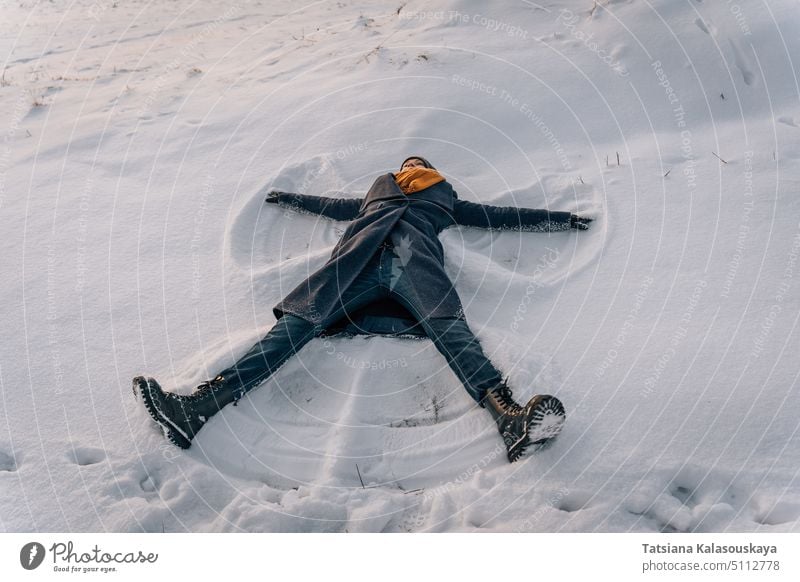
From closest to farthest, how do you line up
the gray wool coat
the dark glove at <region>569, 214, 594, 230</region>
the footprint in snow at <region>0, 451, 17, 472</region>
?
the footprint in snow at <region>0, 451, 17, 472</region>
the gray wool coat
the dark glove at <region>569, 214, 594, 230</region>

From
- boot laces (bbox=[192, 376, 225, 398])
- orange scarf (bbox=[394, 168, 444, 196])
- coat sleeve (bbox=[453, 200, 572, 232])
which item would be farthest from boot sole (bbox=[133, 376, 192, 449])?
coat sleeve (bbox=[453, 200, 572, 232])

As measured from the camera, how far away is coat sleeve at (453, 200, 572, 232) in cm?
545

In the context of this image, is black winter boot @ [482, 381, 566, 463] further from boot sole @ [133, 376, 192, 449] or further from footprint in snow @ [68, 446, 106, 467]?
footprint in snow @ [68, 446, 106, 467]

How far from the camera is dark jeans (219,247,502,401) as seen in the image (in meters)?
4.02

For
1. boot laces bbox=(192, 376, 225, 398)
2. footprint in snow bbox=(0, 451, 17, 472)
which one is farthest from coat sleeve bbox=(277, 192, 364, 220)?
footprint in snow bbox=(0, 451, 17, 472)

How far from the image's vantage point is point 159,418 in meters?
3.84

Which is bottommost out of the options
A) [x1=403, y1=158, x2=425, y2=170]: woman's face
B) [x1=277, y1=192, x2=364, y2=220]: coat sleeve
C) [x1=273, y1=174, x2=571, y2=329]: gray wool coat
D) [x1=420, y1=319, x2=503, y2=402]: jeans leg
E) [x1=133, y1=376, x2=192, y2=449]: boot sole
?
[x1=133, y1=376, x2=192, y2=449]: boot sole

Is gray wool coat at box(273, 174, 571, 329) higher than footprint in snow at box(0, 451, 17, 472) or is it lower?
higher

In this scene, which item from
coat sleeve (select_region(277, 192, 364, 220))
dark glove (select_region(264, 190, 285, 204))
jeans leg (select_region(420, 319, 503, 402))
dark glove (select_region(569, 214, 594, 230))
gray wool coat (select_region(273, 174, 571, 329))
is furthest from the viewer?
dark glove (select_region(264, 190, 285, 204))

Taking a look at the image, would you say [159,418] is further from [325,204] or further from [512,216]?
[512,216]

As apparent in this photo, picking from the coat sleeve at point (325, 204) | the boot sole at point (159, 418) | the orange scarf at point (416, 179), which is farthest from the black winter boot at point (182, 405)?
the orange scarf at point (416, 179)

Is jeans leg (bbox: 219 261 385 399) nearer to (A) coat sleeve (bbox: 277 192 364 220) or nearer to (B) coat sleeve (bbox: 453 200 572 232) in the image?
(A) coat sleeve (bbox: 277 192 364 220)

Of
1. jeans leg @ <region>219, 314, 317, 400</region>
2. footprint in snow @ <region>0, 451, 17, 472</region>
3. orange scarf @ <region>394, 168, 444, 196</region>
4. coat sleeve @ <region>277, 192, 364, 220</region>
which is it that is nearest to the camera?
footprint in snow @ <region>0, 451, 17, 472</region>

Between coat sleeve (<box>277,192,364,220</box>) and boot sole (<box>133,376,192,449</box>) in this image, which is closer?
boot sole (<box>133,376,192,449</box>)
